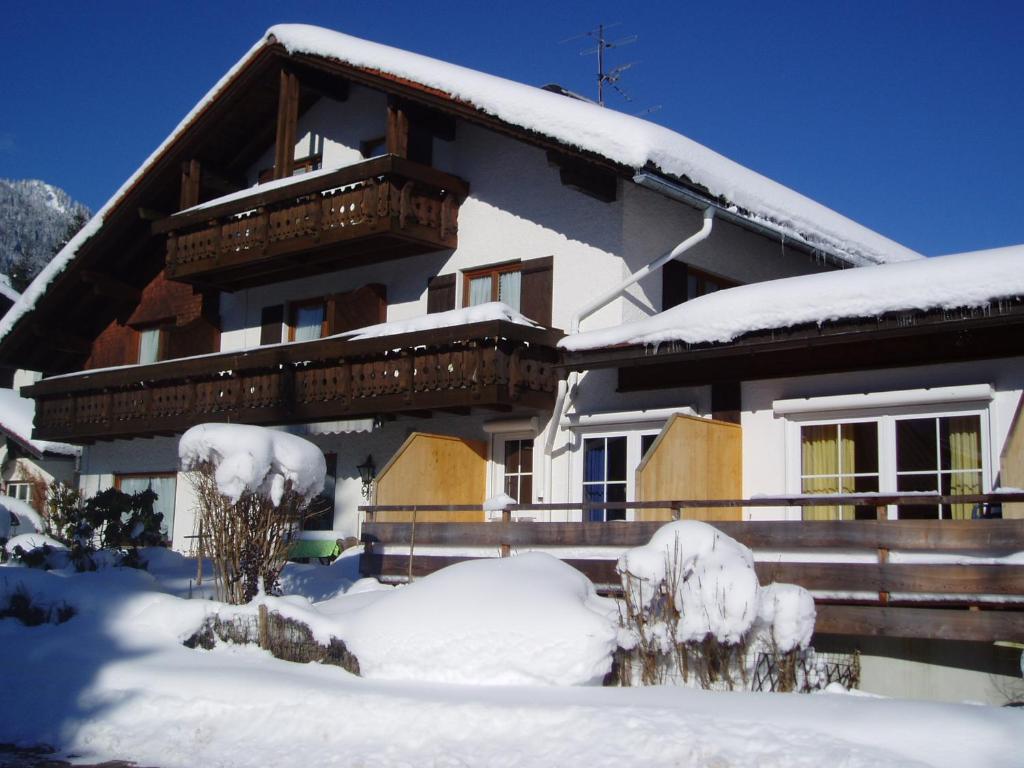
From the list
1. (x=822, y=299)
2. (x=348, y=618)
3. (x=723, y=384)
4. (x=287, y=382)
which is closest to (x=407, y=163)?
(x=287, y=382)

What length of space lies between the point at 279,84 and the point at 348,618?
1254cm

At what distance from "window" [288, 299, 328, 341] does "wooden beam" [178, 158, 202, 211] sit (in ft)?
8.84

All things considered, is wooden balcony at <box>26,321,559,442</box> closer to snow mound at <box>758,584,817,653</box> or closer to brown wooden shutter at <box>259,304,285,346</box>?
brown wooden shutter at <box>259,304,285,346</box>

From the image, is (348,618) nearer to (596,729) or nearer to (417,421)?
(596,729)

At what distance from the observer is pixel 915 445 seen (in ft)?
39.9

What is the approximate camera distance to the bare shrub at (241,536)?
1141cm

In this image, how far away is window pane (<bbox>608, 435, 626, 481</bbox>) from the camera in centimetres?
1501

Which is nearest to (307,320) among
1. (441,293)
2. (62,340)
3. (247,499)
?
(441,293)

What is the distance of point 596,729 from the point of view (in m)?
7.14

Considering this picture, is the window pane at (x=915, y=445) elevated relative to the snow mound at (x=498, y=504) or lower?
elevated

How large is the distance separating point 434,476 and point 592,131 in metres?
4.97

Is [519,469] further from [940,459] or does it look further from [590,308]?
[940,459]

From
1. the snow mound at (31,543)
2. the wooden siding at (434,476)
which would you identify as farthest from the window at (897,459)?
the snow mound at (31,543)

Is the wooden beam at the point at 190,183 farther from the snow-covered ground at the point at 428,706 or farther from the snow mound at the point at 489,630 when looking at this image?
the snow mound at the point at 489,630
